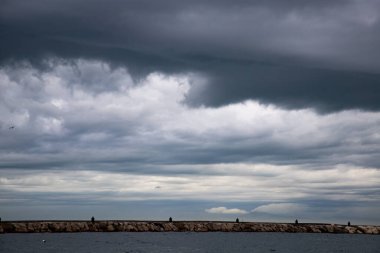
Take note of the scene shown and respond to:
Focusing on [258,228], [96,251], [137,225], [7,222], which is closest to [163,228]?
[137,225]

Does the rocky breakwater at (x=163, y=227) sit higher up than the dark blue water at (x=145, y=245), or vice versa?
the rocky breakwater at (x=163, y=227)

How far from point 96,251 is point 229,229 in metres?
87.2

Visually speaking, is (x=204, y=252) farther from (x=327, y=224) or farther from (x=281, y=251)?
(x=327, y=224)

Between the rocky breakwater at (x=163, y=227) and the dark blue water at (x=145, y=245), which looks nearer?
the dark blue water at (x=145, y=245)

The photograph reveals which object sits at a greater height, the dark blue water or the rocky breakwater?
the rocky breakwater

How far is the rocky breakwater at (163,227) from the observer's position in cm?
13300

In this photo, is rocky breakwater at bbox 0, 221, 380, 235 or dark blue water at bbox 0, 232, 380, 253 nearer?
dark blue water at bbox 0, 232, 380, 253

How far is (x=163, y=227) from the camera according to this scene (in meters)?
150

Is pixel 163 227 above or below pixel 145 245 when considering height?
above

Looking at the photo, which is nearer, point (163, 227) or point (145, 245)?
point (145, 245)

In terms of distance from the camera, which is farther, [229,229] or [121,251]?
[229,229]

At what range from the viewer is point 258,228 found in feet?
535

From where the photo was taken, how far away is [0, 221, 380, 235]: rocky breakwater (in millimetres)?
133000

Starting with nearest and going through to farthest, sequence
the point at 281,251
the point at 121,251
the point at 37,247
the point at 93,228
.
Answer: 1. the point at 121,251
2. the point at 37,247
3. the point at 281,251
4. the point at 93,228
